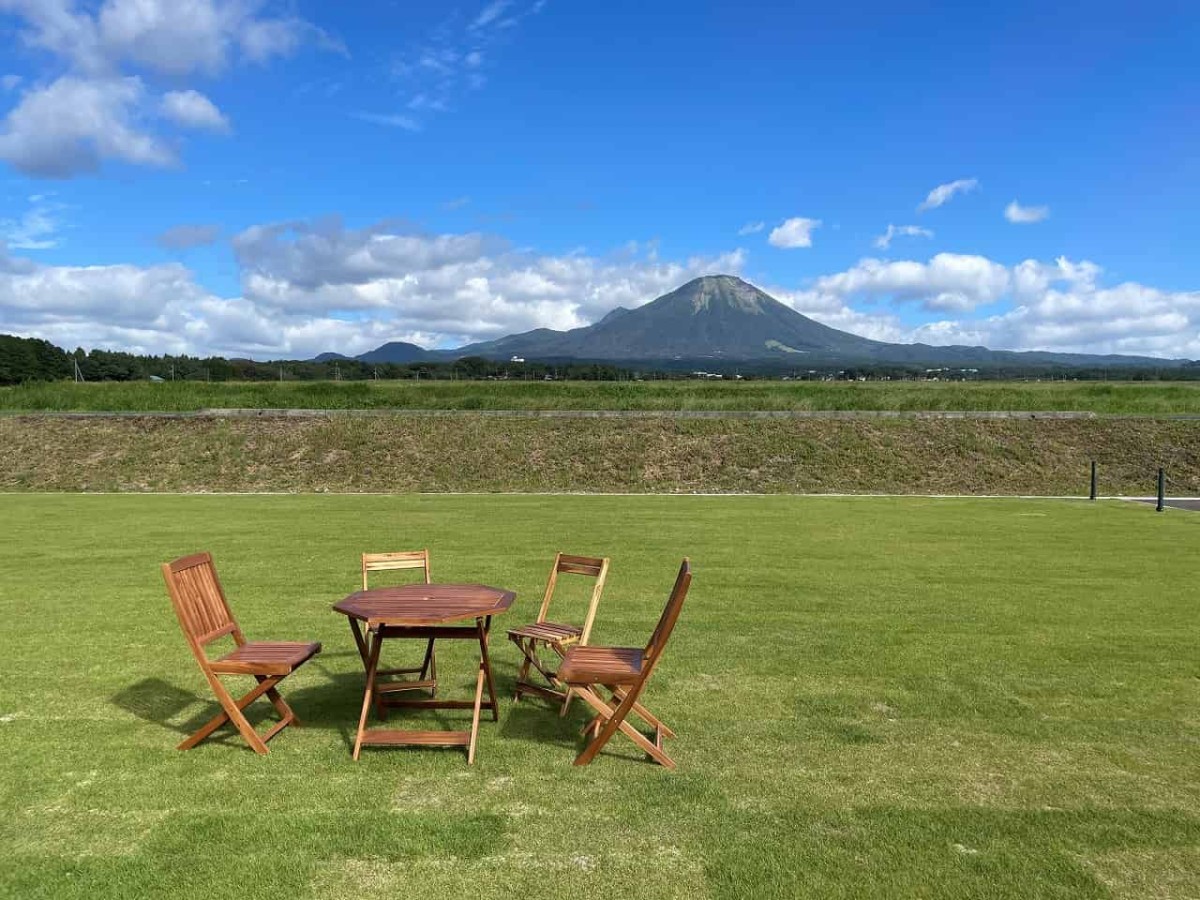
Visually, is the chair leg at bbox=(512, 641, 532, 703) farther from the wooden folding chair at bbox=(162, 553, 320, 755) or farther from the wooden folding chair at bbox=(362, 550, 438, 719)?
the wooden folding chair at bbox=(162, 553, 320, 755)

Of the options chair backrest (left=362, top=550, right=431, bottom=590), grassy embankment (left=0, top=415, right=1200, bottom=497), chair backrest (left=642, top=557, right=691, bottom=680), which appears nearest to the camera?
chair backrest (left=642, top=557, right=691, bottom=680)

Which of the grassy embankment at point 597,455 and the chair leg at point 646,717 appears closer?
the chair leg at point 646,717

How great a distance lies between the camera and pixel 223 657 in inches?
232

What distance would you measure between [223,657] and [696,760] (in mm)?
3331

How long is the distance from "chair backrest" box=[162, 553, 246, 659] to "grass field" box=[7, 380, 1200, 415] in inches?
1248

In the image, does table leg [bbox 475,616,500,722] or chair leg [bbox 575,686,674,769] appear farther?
table leg [bbox 475,616,500,722]

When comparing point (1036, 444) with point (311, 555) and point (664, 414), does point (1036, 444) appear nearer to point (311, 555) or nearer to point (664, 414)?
point (664, 414)

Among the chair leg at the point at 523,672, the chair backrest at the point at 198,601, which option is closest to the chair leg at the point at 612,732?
the chair leg at the point at 523,672

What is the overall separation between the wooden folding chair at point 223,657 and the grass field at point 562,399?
1250 inches

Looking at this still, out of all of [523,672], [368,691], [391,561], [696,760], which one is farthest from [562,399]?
[696,760]

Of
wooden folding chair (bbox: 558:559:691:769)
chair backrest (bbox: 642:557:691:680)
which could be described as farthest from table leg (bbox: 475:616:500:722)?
chair backrest (bbox: 642:557:691:680)

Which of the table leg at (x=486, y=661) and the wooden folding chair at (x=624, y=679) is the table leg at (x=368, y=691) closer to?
the table leg at (x=486, y=661)

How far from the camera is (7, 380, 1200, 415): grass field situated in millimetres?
37500

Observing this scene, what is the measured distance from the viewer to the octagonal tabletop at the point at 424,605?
5562 millimetres
